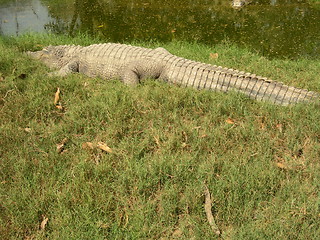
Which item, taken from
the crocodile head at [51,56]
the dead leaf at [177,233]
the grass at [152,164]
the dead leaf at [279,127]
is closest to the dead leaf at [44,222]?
the grass at [152,164]

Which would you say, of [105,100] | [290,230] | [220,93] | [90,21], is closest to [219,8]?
[90,21]

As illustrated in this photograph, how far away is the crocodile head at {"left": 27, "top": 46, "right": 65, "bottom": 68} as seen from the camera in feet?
18.9

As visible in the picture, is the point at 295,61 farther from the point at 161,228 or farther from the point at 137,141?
the point at 161,228

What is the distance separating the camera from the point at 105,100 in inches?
166

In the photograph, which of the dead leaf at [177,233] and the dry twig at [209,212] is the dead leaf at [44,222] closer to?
the dead leaf at [177,233]

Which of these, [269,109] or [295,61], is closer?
[269,109]

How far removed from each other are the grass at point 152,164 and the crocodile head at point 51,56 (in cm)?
105

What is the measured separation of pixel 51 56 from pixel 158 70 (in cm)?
223

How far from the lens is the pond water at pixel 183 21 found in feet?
23.4

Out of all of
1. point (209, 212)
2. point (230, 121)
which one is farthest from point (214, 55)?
point (209, 212)

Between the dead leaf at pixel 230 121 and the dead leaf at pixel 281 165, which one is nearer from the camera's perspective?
the dead leaf at pixel 281 165

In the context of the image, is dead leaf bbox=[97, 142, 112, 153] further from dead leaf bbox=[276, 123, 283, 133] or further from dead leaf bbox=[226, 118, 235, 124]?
dead leaf bbox=[276, 123, 283, 133]

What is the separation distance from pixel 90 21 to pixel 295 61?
17.8ft

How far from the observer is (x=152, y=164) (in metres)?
3.12
